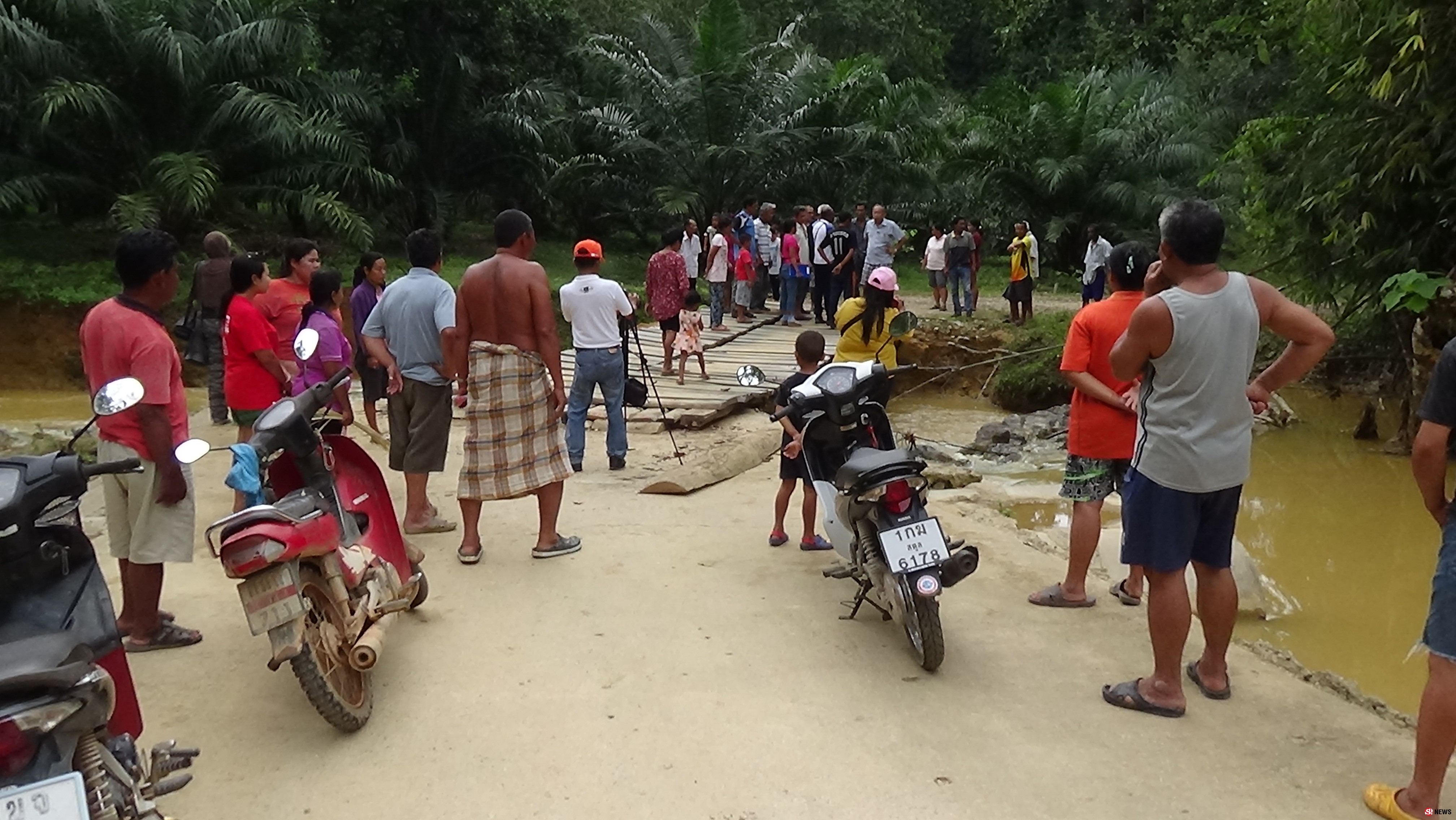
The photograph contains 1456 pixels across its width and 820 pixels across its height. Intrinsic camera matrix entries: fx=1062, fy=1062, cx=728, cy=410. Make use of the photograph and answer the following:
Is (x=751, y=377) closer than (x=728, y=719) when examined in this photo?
No

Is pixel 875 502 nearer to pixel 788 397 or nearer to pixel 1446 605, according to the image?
pixel 788 397

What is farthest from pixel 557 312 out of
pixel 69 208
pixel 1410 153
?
pixel 1410 153

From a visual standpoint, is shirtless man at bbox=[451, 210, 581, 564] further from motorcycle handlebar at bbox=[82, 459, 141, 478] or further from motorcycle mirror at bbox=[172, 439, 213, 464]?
motorcycle handlebar at bbox=[82, 459, 141, 478]

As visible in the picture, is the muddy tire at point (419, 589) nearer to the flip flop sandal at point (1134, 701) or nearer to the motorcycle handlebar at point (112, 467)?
the motorcycle handlebar at point (112, 467)

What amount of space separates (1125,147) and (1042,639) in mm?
16599

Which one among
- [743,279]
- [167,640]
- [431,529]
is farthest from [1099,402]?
[743,279]

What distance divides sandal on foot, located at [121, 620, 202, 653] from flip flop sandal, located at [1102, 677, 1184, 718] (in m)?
3.50

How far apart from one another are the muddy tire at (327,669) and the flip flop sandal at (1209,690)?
293cm

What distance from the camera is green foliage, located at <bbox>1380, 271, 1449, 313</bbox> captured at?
802 centimetres

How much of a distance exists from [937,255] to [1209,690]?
435 inches

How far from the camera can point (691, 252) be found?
13.3 meters

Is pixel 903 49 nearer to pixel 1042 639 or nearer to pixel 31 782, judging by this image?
pixel 1042 639

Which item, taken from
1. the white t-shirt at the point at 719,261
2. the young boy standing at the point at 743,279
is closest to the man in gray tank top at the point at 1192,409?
the white t-shirt at the point at 719,261

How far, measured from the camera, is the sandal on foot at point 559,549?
210 inches
